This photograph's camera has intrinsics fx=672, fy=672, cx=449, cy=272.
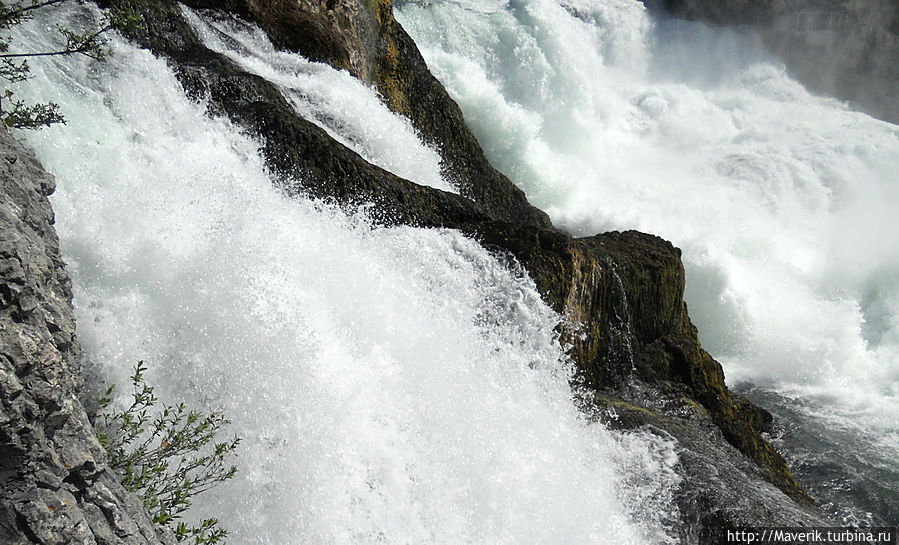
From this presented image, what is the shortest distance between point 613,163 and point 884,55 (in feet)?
38.8

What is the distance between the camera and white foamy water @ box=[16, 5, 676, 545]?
3.82 metres

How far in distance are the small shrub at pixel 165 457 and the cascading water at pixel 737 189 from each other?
655 cm

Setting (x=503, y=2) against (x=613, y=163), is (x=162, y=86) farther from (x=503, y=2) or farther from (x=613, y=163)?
(x=503, y=2)

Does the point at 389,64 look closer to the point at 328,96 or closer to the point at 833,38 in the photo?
the point at 328,96

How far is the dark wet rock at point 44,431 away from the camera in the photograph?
218cm

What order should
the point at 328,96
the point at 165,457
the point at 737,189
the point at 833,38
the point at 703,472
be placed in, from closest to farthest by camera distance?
1. the point at 165,457
2. the point at 703,472
3. the point at 328,96
4. the point at 737,189
5. the point at 833,38

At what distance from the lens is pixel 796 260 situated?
13609 millimetres

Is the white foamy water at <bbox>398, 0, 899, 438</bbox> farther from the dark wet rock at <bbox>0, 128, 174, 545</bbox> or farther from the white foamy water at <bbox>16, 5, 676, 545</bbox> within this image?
the dark wet rock at <bbox>0, 128, 174, 545</bbox>

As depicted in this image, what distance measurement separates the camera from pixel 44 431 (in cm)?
234

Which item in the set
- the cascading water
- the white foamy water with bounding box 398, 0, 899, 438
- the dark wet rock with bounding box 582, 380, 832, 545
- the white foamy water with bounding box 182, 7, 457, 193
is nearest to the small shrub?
the dark wet rock with bounding box 582, 380, 832, 545

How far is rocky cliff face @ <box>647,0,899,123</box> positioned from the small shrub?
22688mm

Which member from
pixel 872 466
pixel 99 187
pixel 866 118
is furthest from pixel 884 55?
pixel 99 187

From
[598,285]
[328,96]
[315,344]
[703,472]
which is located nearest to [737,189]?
[598,285]

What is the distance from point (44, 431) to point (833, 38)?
25.1 meters
